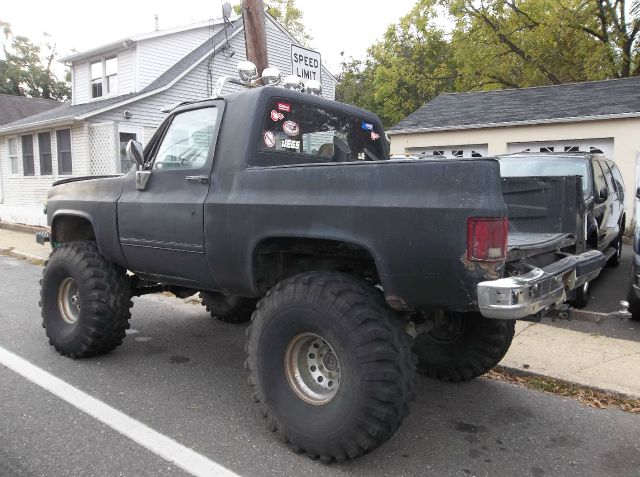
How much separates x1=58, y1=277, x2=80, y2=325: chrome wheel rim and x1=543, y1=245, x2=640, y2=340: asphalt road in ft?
15.8

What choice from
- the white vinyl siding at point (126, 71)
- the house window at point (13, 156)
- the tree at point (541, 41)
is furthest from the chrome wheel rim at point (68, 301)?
the tree at point (541, 41)

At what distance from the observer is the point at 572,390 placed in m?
4.11

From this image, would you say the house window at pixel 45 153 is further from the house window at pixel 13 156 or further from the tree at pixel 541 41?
the tree at pixel 541 41

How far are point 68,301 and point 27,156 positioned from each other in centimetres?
1516

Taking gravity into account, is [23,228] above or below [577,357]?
above

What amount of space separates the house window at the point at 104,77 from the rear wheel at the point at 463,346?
15554 mm

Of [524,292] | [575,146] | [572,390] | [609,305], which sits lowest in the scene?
[572,390]

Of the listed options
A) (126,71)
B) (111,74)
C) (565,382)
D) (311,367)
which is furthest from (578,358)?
(111,74)

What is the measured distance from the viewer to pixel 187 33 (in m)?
17.8

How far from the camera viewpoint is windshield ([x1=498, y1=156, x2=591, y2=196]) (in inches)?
273

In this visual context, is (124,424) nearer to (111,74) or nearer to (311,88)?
(311,88)

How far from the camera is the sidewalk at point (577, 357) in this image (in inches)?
165

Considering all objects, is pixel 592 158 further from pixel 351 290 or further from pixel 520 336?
pixel 351 290

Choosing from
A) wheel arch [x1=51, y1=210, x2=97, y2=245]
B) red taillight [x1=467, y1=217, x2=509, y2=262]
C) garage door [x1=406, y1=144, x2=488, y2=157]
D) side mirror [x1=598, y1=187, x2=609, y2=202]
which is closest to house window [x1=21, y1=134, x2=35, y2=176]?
garage door [x1=406, y1=144, x2=488, y2=157]
